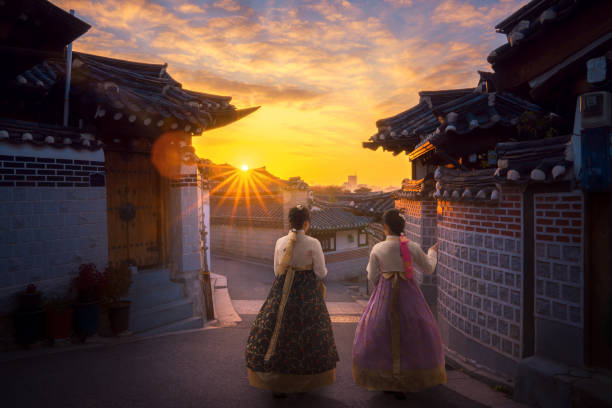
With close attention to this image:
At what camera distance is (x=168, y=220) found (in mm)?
7863

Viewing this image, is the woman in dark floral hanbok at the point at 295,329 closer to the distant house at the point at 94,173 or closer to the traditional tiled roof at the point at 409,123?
the distant house at the point at 94,173

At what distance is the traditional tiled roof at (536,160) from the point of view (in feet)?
11.8

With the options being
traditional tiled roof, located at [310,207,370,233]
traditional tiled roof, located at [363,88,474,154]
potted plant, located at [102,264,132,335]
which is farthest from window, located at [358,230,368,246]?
potted plant, located at [102,264,132,335]

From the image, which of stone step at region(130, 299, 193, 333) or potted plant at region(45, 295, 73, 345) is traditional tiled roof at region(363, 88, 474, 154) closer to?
stone step at region(130, 299, 193, 333)

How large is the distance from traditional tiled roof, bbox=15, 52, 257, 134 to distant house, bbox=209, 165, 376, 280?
596 inches

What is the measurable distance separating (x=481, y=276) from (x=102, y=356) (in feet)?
16.1

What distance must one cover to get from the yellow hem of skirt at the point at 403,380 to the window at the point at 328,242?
68.8ft

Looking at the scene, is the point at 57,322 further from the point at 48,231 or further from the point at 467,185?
the point at 467,185

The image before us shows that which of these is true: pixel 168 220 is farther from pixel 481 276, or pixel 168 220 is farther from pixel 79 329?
pixel 481 276

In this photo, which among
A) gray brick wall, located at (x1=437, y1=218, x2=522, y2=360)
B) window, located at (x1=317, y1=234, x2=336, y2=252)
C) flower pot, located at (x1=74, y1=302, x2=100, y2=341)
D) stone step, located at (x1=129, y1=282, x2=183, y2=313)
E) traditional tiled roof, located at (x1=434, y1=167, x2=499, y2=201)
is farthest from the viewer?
window, located at (x1=317, y1=234, x2=336, y2=252)

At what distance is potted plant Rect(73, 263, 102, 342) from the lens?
5500 mm

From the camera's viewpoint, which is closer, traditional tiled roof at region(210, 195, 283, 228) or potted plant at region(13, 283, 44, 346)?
potted plant at region(13, 283, 44, 346)

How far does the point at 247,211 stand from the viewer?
2614cm

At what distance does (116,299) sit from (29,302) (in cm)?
116
